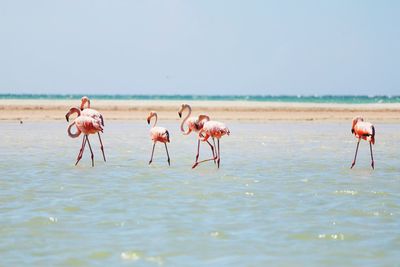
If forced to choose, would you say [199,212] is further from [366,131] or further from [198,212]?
[366,131]

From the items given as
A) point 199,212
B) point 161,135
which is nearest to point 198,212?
point 199,212

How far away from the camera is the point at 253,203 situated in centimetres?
780

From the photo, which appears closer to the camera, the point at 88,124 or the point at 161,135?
the point at 88,124

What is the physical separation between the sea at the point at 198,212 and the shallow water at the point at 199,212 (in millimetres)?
13

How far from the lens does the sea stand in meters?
5.45

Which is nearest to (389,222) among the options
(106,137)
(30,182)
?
(30,182)

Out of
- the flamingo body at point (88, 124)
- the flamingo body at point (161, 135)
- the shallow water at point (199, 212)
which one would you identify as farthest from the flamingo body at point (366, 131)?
the flamingo body at point (88, 124)

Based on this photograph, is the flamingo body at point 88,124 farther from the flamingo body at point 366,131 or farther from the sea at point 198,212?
the flamingo body at point 366,131

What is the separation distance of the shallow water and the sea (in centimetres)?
1

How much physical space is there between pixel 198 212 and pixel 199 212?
0.01m

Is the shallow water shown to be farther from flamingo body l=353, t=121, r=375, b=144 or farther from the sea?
flamingo body l=353, t=121, r=375, b=144

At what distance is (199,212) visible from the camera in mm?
7234

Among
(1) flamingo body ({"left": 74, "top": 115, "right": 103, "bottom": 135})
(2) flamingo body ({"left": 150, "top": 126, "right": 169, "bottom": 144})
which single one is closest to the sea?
(2) flamingo body ({"left": 150, "top": 126, "right": 169, "bottom": 144})

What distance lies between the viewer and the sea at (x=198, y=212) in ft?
17.9
